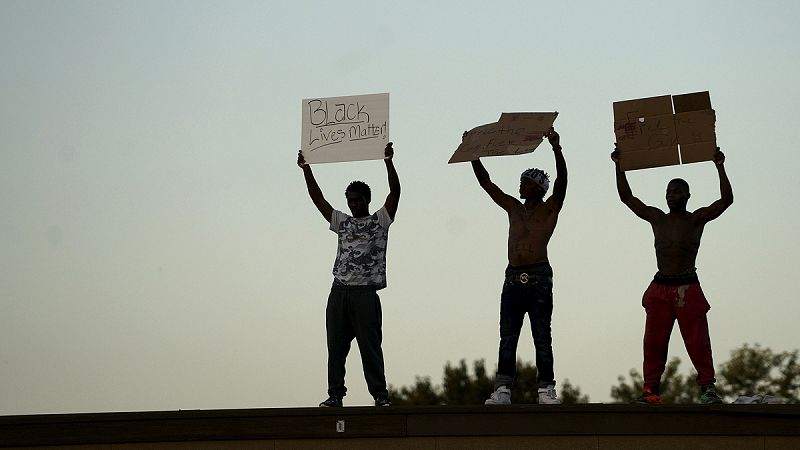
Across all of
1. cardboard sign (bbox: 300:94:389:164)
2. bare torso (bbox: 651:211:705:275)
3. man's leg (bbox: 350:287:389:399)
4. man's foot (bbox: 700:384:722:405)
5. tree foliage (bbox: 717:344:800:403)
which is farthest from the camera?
tree foliage (bbox: 717:344:800:403)

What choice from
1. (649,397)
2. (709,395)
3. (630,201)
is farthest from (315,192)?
(709,395)

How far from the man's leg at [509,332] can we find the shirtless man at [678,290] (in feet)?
3.61

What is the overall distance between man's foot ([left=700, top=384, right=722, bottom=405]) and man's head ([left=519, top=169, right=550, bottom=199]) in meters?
2.18

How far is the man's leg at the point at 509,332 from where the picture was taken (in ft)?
36.1

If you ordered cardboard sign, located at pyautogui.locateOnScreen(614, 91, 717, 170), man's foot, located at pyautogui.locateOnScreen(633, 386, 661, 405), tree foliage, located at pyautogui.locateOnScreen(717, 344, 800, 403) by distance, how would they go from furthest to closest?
tree foliage, located at pyautogui.locateOnScreen(717, 344, 800, 403) < cardboard sign, located at pyautogui.locateOnScreen(614, 91, 717, 170) < man's foot, located at pyautogui.locateOnScreen(633, 386, 661, 405)

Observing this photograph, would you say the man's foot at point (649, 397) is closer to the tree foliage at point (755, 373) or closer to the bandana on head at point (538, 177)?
the bandana on head at point (538, 177)

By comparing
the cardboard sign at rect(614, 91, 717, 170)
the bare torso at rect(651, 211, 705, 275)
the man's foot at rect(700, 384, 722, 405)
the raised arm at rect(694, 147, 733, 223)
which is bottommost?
the man's foot at rect(700, 384, 722, 405)

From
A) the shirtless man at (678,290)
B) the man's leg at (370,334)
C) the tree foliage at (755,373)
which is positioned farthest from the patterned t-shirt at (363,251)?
the tree foliage at (755,373)

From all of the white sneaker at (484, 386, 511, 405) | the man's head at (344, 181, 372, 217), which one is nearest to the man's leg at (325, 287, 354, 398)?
the man's head at (344, 181, 372, 217)

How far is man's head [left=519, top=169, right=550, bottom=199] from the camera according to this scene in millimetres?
11383

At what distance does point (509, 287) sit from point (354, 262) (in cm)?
136

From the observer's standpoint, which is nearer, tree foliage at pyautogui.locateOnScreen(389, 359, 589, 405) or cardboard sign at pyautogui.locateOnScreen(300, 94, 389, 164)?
cardboard sign at pyautogui.locateOnScreen(300, 94, 389, 164)

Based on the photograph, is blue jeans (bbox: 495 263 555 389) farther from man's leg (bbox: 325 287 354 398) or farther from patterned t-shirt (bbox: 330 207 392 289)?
man's leg (bbox: 325 287 354 398)

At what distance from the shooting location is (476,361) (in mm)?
48781
